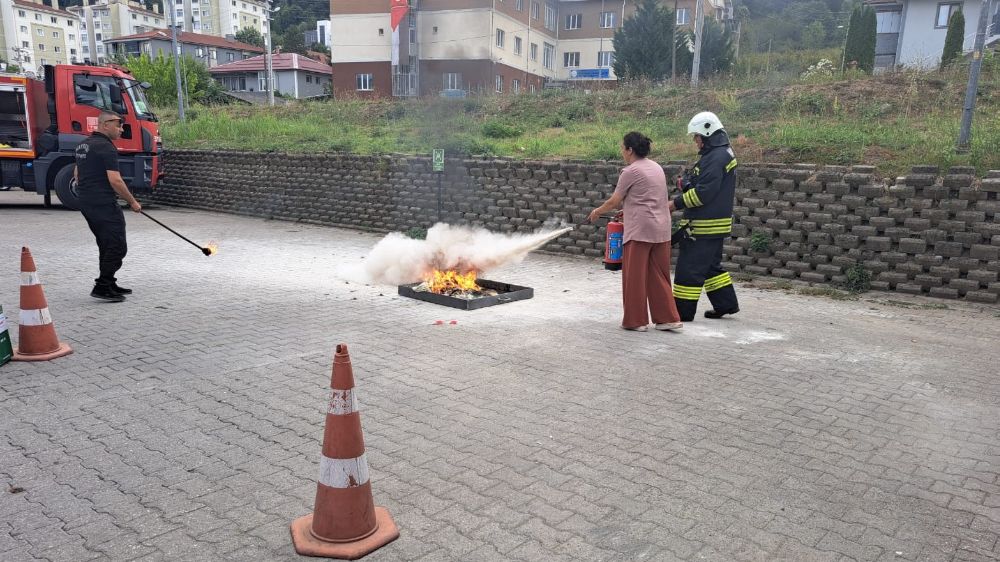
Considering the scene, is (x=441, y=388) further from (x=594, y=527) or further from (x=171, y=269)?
(x=171, y=269)

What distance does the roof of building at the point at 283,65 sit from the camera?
193 feet

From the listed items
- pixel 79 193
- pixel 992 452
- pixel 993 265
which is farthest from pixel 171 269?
pixel 993 265

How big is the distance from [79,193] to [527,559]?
6.95 m

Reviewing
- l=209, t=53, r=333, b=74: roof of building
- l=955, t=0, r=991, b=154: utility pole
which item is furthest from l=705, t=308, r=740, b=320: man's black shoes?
l=209, t=53, r=333, b=74: roof of building

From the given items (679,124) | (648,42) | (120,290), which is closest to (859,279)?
(679,124)

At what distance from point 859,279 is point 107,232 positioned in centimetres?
880

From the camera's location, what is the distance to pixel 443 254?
328 inches

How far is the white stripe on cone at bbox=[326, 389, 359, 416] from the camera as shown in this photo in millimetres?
2793

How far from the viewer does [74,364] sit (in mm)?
5230

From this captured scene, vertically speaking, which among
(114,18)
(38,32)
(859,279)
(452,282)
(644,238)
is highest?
(114,18)

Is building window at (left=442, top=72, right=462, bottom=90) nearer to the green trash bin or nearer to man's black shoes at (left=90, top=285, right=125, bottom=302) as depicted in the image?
man's black shoes at (left=90, top=285, right=125, bottom=302)

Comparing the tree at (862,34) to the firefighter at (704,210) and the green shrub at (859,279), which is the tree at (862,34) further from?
the firefighter at (704,210)

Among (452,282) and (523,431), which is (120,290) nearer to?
(452,282)

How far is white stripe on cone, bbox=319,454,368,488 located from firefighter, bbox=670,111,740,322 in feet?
15.0
